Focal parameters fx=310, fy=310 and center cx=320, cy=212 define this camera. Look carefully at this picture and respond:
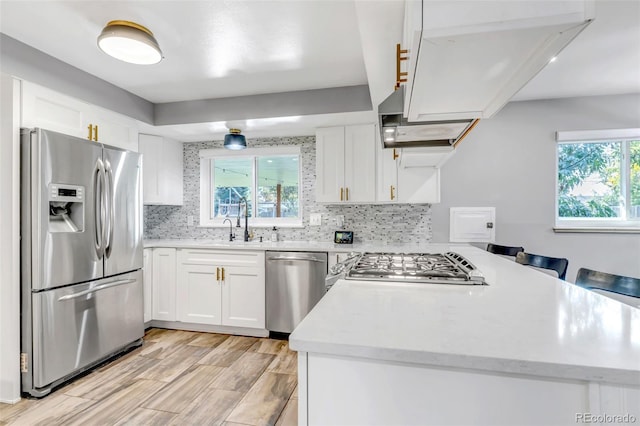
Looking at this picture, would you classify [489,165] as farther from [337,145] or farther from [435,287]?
[435,287]

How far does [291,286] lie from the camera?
2998 mm

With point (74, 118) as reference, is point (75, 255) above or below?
below

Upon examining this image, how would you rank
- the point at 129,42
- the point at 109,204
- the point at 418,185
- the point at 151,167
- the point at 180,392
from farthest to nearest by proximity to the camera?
the point at 151,167 → the point at 418,185 → the point at 109,204 → the point at 180,392 → the point at 129,42

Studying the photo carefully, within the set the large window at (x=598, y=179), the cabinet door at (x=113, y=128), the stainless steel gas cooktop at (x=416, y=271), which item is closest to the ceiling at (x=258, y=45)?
the cabinet door at (x=113, y=128)

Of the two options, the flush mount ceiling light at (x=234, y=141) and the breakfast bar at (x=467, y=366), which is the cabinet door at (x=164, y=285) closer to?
the flush mount ceiling light at (x=234, y=141)

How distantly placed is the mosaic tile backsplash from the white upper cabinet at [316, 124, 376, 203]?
0.31 meters

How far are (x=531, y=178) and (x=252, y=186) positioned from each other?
3087mm

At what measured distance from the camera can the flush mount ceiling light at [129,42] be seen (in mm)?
1786

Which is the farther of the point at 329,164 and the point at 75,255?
the point at 329,164

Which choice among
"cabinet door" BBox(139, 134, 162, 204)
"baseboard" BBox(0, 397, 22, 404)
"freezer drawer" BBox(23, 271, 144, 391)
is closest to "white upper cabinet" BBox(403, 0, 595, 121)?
"freezer drawer" BBox(23, 271, 144, 391)

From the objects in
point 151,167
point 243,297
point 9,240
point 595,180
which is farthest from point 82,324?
point 595,180

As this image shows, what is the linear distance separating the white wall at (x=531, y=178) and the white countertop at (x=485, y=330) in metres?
2.20

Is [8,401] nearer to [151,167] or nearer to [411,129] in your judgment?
[151,167]

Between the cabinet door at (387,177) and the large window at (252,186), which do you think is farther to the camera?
the large window at (252,186)
